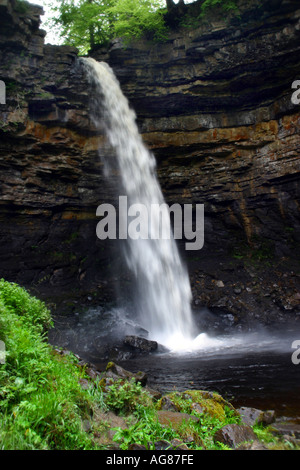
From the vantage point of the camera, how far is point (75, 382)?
11.6 feet

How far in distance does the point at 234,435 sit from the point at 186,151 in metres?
12.8

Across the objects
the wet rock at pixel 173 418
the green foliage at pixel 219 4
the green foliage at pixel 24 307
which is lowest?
the wet rock at pixel 173 418

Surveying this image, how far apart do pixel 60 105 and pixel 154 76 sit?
Answer: 177 inches

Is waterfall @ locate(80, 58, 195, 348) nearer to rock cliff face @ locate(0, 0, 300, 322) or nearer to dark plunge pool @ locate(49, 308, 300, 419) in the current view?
rock cliff face @ locate(0, 0, 300, 322)

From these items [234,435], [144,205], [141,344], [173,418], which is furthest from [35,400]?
[144,205]

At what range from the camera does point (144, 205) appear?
47.6 ft

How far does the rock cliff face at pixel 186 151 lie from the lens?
492 inches

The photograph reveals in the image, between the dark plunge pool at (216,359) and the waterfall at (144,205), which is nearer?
the dark plunge pool at (216,359)

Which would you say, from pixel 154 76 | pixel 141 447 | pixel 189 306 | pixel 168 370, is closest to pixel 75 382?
pixel 141 447

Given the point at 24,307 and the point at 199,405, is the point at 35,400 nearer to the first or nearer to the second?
the point at 199,405

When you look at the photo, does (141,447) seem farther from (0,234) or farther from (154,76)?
(154,76)

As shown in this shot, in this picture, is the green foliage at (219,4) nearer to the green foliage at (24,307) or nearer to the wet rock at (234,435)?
the green foliage at (24,307)

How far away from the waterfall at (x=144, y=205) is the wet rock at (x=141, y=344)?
251 centimetres

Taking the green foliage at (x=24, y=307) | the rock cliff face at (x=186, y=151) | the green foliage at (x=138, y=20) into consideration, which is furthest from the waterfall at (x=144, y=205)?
the green foliage at (x=24, y=307)
